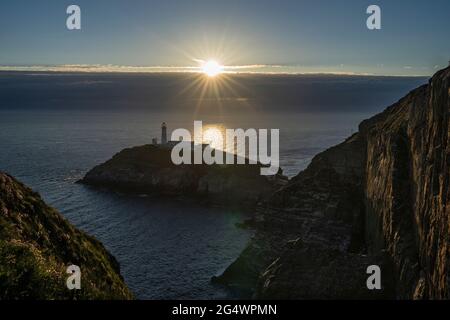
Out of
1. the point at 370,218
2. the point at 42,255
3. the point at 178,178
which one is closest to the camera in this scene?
the point at 42,255

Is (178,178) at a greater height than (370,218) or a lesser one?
lesser

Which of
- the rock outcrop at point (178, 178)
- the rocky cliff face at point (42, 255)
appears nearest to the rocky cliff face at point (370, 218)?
the rocky cliff face at point (42, 255)

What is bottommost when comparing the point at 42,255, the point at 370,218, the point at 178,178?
the point at 178,178

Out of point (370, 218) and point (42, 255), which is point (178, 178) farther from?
point (42, 255)

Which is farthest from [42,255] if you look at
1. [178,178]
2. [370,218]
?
[178,178]

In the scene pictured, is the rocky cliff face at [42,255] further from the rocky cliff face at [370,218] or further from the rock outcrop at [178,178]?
the rock outcrop at [178,178]

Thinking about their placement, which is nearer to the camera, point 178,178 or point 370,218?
point 370,218
